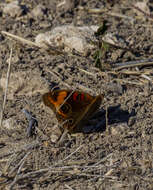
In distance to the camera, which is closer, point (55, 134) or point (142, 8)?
point (55, 134)

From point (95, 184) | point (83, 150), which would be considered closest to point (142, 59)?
point (83, 150)

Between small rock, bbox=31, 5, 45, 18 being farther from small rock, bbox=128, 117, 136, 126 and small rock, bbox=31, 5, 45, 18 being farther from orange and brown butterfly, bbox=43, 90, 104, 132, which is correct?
small rock, bbox=128, 117, 136, 126

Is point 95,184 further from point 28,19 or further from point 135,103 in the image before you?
point 28,19

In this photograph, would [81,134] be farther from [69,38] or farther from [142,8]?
[142,8]

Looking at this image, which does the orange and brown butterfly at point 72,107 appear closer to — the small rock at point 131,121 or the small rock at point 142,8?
the small rock at point 131,121

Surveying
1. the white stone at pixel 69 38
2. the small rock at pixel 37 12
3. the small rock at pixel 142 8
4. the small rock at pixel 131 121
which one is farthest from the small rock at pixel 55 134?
the small rock at pixel 142 8

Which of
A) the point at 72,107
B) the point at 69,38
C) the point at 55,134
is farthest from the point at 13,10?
the point at 55,134
